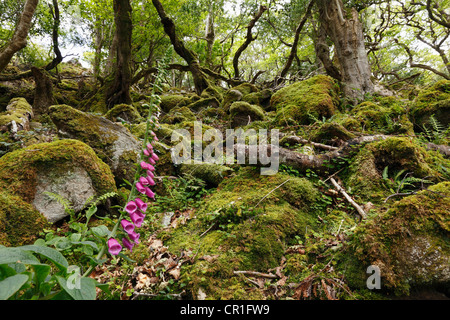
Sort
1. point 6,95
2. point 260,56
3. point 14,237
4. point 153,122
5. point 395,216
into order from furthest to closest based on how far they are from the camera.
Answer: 1. point 260,56
2. point 6,95
3. point 14,237
4. point 395,216
5. point 153,122

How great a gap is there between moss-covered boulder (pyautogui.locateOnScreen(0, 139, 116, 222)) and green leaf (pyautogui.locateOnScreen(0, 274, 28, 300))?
6.64 ft

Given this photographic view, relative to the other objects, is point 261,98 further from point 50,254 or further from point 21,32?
point 50,254

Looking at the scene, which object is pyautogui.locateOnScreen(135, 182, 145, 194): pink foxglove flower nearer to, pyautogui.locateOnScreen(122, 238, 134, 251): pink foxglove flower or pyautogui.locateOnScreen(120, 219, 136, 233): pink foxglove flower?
pyautogui.locateOnScreen(120, 219, 136, 233): pink foxglove flower

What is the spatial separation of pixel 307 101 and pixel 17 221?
6.40 m

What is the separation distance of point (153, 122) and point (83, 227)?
137 centimetres

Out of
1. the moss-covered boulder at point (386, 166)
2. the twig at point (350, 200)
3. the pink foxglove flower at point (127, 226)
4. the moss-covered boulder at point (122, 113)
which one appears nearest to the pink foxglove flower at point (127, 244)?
the pink foxglove flower at point (127, 226)

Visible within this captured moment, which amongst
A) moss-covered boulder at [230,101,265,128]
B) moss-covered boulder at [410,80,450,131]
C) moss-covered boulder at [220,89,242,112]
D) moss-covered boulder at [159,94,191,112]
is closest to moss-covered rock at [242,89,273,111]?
moss-covered boulder at [220,89,242,112]

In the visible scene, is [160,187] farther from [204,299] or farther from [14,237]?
[204,299]

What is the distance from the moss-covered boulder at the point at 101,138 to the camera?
395 centimetres

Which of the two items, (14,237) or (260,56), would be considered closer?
(14,237)

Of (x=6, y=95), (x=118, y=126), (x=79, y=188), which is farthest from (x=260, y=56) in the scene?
(x=79, y=188)

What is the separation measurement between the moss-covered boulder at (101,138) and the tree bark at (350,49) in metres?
7.03

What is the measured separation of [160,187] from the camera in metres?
4.18

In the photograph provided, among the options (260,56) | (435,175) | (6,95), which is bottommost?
(435,175)
